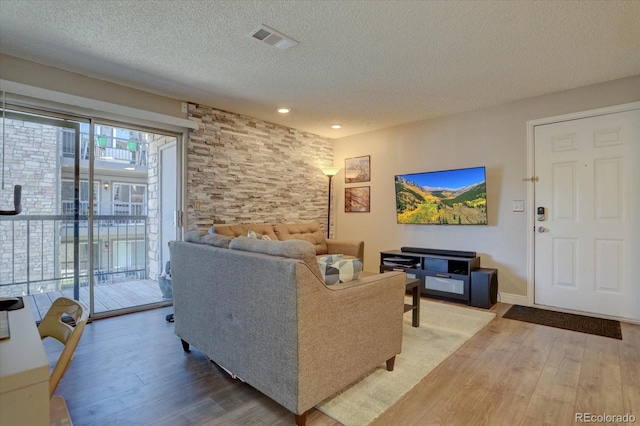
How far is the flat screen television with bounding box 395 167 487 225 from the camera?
407 centimetres

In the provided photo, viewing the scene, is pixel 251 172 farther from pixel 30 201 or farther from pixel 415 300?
pixel 415 300

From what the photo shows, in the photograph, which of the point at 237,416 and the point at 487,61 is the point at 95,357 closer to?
the point at 237,416

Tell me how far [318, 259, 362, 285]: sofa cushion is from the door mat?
7.80ft

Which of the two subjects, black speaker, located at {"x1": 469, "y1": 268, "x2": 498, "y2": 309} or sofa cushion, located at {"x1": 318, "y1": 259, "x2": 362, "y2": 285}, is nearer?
sofa cushion, located at {"x1": 318, "y1": 259, "x2": 362, "y2": 285}

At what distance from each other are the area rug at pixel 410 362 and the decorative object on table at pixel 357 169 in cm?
240

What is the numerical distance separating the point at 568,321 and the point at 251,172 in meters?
4.04

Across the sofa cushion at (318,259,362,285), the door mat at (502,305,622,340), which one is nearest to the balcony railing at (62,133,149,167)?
the sofa cushion at (318,259,362,285)

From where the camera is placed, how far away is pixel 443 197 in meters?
4.38

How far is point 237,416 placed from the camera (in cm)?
173

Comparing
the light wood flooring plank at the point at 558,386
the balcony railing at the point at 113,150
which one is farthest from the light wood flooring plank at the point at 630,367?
the balcony railing at the point at 113,150

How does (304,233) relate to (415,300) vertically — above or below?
above

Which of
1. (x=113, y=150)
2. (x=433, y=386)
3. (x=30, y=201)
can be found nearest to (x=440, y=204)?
(x=433, y=386)

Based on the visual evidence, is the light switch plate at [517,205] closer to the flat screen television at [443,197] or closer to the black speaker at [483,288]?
the flat screen television at [443,197]

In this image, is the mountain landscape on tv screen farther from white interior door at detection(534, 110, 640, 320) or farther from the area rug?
the area rug
